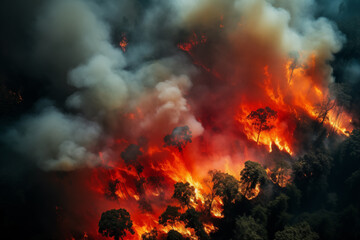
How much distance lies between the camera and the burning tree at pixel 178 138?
37.8 m

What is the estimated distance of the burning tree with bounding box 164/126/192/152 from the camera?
3775cm

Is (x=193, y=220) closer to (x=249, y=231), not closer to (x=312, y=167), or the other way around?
(x=249, y=231)

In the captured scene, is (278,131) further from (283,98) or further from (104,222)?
(104,222)

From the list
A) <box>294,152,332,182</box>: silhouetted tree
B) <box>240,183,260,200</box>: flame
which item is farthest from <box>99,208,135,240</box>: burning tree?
<box>294,152,332,182</box>: silhouetted tree

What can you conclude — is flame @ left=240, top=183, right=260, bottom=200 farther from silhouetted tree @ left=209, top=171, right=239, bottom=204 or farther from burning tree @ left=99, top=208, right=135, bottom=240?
burning tree @ left=99, top=208, right=135, bottom=240

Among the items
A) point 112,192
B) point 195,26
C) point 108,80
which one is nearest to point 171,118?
point 108,80

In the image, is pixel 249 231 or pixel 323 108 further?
pixel 323 108

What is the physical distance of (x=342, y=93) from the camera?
42688 millimetres

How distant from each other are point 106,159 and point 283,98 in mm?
38458

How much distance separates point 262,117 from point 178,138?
15494 mm

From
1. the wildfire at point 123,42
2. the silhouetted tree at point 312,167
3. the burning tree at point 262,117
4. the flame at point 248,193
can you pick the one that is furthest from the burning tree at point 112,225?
the wildfire at point 123,42

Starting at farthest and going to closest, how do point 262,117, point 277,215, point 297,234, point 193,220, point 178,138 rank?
point 262,117, point 178,138, point 277,215, point 193,220, point 297,234

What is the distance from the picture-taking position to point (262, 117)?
38469 millimetres

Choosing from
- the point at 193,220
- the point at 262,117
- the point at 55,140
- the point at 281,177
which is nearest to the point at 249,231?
the point at 193,220
